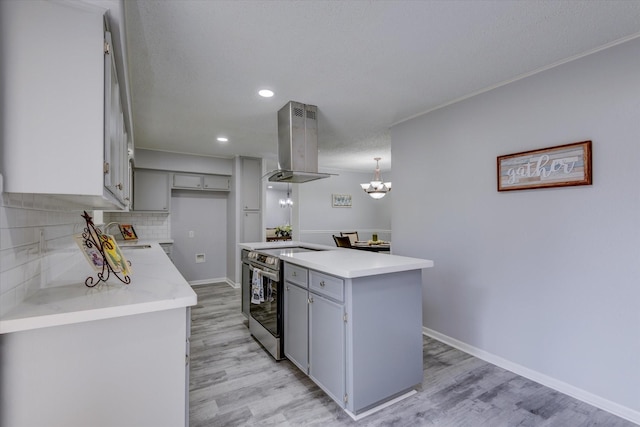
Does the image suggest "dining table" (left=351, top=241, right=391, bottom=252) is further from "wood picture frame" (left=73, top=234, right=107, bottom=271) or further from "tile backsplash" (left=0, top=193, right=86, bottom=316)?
"wood picture frame" (left=73, top=234, right=107, bottom=271)

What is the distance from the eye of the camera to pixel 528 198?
2402 millimetres

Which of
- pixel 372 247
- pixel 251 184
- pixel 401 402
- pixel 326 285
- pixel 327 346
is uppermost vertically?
pixel 251 184

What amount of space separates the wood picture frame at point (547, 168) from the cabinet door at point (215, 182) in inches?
178

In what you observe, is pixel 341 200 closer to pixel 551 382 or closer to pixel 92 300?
pixel 551 382

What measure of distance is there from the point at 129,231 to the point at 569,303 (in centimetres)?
527

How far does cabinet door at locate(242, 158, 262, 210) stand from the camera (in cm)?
550

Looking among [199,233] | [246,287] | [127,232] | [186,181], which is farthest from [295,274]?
[199,233]

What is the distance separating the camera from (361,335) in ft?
6.15

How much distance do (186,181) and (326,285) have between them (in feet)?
13.7

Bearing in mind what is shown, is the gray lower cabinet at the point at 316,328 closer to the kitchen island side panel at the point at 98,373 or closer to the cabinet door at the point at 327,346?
the cabinet door at the point at 327,346

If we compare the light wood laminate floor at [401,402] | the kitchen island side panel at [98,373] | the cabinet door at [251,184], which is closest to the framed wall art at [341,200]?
the cabinet door at [251,184]

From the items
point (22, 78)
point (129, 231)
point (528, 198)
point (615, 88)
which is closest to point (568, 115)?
point (615, 88)

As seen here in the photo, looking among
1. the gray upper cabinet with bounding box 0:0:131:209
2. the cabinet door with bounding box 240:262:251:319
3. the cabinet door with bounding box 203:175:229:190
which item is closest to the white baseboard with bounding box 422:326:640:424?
the cabinet door with bounding box 240:262:251:319

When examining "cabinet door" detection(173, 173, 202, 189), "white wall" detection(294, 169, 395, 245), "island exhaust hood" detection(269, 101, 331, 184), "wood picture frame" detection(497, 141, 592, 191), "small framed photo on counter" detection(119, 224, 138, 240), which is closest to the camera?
"wood picture frame" detection(497, 141, 592, 191)
